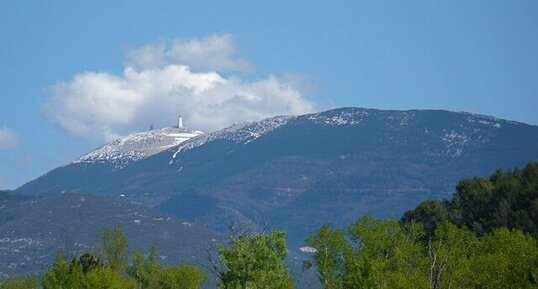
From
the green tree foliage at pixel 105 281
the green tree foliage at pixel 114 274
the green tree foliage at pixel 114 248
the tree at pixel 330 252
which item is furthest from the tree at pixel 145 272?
the tree at pixel 330 252

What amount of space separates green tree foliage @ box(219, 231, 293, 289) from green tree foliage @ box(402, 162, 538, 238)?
4260cm

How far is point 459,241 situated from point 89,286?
3382 centimetres

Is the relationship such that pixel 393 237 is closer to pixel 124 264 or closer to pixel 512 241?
pixel 512 241

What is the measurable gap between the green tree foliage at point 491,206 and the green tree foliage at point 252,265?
1677 inches

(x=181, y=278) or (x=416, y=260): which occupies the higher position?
(x=416, y=260)

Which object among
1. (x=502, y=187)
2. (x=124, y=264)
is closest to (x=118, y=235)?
(x=124, y=264)

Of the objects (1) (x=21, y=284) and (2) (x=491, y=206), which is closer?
(1) (x=21, y=284)

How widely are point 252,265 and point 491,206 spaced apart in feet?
172

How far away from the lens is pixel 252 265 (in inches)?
3435

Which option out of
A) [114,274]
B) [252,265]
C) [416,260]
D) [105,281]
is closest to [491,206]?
[416,260]

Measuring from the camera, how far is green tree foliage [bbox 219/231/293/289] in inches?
3423

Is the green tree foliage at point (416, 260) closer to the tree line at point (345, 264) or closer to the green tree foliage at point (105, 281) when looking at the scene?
the tree line at point (345, 264)

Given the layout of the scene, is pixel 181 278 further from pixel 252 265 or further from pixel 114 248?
pixel 114 248

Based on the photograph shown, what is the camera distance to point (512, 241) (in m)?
86.8
